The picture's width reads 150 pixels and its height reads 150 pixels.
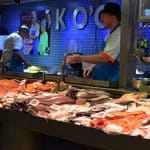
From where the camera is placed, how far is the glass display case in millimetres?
3718

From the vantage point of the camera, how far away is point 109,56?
4.30 meters

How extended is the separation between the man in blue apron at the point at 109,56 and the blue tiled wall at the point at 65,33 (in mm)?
2779

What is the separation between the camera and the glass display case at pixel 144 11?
3718mm

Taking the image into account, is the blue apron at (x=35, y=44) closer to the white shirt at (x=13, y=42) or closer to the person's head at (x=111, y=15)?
the white shirt at (x=13, y=42)

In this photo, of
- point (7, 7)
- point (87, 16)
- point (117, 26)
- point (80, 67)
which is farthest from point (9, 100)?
point (7, 7)

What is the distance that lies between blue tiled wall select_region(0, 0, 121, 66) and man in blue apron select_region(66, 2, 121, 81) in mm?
2779

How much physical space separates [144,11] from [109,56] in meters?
0.70

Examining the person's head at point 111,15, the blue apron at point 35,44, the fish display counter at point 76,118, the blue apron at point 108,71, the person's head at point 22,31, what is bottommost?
the fish display counter at point 76,118

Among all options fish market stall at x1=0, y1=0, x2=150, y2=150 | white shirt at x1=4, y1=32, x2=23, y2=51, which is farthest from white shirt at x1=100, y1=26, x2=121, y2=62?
white shirt at x1=4, y1=32, x2=23, y2=51

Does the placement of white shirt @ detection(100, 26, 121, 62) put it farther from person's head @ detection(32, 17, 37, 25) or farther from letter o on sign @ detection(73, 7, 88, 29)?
person's head @ detection(32, 17, 37, 25)

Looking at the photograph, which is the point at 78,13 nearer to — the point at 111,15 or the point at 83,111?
the point at 111,15

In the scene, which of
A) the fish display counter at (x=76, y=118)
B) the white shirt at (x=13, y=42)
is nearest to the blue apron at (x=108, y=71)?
the fish display counter at (x=76, y=118)

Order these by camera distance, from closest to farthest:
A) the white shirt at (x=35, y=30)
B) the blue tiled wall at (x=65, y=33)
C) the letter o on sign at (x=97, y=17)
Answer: the letter o on sign at (x=97, y=17) < the blue tiled wall at (x=65, y=33) < the white shirt at (x=35, y=30)

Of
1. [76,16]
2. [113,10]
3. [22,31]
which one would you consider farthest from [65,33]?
[113,10]
